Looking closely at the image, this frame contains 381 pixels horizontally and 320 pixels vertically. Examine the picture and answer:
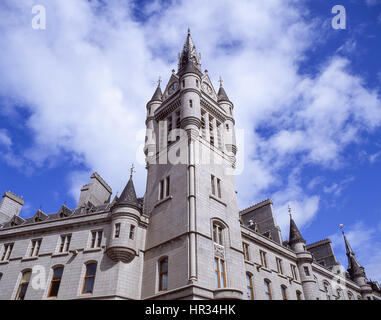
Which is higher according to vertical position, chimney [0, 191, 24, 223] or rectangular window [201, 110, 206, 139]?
rectangular window [201, 110, 206, 139]

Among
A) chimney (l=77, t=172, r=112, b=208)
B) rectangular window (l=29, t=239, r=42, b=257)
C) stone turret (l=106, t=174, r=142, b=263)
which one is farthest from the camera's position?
chimney (l=77, t=172, r=112, b=208)

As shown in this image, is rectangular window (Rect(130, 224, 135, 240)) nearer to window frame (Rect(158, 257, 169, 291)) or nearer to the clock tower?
the clock tower

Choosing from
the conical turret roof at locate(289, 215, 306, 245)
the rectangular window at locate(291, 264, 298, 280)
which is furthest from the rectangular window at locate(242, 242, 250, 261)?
the conical turret roof at locate(289, 215, 306, 245)

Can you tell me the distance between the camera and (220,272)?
986 inches

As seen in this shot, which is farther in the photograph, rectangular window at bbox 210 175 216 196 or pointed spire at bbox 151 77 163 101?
pointed spire at bbox 151 77 163 101

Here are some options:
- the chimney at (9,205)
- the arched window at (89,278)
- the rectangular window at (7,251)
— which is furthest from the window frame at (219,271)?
the chimney at (9,205)

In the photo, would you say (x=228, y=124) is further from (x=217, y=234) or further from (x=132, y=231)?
(x=132, y=231)

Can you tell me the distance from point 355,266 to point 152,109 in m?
42.8

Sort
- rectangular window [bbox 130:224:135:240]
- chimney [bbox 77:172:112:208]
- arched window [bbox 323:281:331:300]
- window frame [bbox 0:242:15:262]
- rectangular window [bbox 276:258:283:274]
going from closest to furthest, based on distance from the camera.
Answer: rectangular window [bbox 130:224:135:240] < window frame [bbox 0:242:15:262] < rectangular window [bbox 276:258:283:274] < chimney [bbox 77:172:112:208] < arched window [bbox 323:281:331:300]

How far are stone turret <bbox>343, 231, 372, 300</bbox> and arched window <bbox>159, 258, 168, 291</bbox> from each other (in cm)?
3911

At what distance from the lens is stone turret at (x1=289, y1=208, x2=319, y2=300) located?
35.7 m

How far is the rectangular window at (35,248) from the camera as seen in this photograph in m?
28.0

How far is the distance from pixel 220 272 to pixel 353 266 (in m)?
38.9
